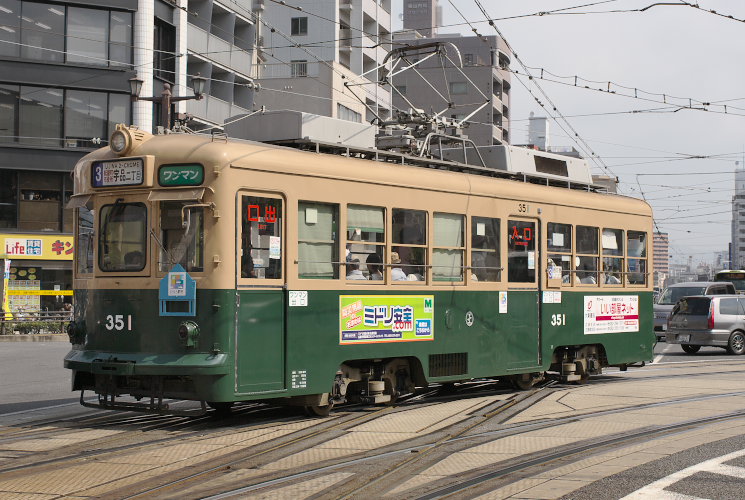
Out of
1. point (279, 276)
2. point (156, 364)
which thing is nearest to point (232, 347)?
point (156, 364)

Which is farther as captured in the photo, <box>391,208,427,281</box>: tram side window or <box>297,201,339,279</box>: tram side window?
<box>391,208,427,281</box>: tram side window

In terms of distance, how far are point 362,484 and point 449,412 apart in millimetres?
4608

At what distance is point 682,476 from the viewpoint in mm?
8062

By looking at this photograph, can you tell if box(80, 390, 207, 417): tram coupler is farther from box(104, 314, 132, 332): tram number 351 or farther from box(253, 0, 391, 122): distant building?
box(253, 0, 391, 122): distant building

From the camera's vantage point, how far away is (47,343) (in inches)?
1275

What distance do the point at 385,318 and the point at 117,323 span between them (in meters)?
3.03

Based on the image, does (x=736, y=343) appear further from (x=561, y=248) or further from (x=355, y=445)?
(x=355, y=445)

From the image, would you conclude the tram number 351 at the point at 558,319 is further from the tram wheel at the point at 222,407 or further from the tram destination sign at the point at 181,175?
the tram destination sign at the point at 181,175

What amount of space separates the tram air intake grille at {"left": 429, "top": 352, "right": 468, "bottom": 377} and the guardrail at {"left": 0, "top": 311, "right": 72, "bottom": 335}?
22893mm

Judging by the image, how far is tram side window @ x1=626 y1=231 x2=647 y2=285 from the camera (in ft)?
55.7

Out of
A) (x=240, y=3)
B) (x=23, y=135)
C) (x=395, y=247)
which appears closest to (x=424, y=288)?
(x=395, y=247)

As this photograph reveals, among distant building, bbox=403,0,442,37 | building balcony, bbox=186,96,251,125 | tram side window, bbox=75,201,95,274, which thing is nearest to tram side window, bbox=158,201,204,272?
tram side window, bbox=75,201,95,274

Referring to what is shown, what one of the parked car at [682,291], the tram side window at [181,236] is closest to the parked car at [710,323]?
the parked car at [682,291]

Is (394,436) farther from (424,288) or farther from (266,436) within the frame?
(424,288)
